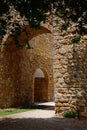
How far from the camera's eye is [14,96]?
1191cm

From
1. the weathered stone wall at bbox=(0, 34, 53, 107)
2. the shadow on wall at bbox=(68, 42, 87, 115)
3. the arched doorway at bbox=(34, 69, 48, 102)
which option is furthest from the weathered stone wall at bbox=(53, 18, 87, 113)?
the arched doorway at bbox=(34, 69, 48, 102)

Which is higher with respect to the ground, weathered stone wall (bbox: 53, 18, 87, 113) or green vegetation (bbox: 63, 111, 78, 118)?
weathered stone wall (bbox: 53, 18, 87, 113)

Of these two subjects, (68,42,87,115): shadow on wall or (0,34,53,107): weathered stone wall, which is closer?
(68,42,87,115): shadow on wall

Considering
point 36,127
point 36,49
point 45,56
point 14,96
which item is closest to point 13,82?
point 14,96

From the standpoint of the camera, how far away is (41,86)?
1780 cm

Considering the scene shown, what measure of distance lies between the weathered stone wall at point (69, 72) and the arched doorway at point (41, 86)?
8.76 meters

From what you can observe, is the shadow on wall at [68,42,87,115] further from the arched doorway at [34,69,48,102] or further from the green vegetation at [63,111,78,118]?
the arched doorway at [34,69,48,102]

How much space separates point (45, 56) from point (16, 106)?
5233 mm

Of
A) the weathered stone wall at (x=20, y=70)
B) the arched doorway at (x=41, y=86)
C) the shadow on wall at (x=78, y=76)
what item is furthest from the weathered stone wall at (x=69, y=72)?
the arched doorway at (x=41, y=86)

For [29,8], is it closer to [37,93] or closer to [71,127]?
[71,127]

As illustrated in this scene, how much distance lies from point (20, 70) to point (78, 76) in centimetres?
517

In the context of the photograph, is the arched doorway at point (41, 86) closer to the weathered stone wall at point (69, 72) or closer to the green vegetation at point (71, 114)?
the weathered stone wall at point (69, 72)

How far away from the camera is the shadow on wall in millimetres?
7766

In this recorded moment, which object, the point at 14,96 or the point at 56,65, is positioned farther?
the point at 14,96
